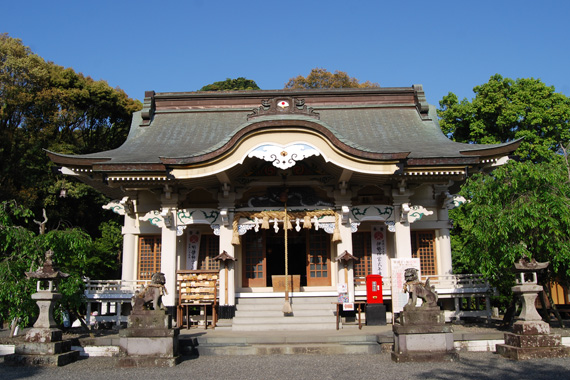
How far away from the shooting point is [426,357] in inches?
324

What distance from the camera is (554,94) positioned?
2158 cm

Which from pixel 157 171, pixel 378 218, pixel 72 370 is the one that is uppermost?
pixel 157 171

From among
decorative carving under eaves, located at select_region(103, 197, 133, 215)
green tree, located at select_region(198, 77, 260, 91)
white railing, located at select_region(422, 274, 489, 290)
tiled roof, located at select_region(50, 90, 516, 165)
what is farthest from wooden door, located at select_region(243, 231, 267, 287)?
green tree, located at select_region(198, 77, 260, 91)

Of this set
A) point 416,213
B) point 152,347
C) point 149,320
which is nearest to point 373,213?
point 416,213

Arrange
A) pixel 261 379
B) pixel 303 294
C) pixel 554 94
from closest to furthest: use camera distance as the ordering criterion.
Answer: pixel 261 379, pixel 303 294, pixel 554 94

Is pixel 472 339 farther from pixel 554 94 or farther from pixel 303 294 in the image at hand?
pixel 554 94

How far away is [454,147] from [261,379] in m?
8.87

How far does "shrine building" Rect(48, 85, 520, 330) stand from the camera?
11.6 metres

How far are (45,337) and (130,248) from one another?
5224 millimetres

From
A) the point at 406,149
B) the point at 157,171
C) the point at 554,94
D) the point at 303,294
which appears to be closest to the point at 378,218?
the point at 406,149

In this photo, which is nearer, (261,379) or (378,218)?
(261,379)

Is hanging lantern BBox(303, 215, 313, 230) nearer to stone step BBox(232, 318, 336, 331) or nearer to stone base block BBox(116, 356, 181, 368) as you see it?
stone step BBox(232, 318, 336, 331)

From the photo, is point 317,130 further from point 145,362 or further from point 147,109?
point 147,109

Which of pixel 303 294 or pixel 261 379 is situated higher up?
pixel 303 294
